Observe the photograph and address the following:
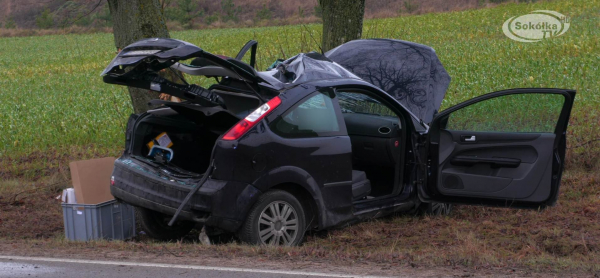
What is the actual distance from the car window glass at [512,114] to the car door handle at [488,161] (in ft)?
0.93

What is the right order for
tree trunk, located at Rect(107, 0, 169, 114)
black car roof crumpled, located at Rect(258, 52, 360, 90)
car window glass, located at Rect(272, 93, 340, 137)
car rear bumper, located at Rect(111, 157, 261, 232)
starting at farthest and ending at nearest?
tree trunk, located at Rect(107, 0, 169, 114), black car roof crumpled, located at Rect(258, 52, 360, 90), car window glass, located at Rect(272, 93, 340, 137), car rear bumper, located at Rect(111, 157, 261, 232)

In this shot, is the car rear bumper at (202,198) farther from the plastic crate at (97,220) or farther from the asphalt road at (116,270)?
the plastic crate at (97,220)

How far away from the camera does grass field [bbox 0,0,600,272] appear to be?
588 cm

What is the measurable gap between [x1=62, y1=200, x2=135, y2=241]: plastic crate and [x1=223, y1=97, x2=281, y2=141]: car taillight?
5.78 ft

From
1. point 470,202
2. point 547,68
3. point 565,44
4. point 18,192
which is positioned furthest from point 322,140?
point 565,44

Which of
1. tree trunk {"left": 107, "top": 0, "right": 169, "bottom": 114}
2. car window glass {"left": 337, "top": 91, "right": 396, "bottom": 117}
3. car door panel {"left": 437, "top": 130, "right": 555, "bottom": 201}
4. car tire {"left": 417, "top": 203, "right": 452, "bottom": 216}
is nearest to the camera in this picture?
car door panel {"left": 437, "top": 130, "right": 555, "bottom": 201}

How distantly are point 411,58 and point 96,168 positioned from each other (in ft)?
14.6

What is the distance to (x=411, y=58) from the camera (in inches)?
363

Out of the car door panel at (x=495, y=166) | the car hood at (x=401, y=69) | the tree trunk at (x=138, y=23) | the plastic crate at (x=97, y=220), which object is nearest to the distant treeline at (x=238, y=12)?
the tree trunk at (x=138, y=23)

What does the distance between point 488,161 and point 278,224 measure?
7.09 ft

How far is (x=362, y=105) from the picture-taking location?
7660mm

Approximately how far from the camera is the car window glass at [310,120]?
5.97m

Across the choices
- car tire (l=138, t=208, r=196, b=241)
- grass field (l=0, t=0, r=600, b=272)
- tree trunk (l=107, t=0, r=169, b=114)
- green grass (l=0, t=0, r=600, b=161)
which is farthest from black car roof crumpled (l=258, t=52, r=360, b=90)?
green grass (l=0, t=0, r=600, b=161)

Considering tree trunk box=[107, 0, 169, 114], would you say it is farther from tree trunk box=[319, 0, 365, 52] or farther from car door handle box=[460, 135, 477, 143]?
car door handle box=[460, 135, 477, 143]
